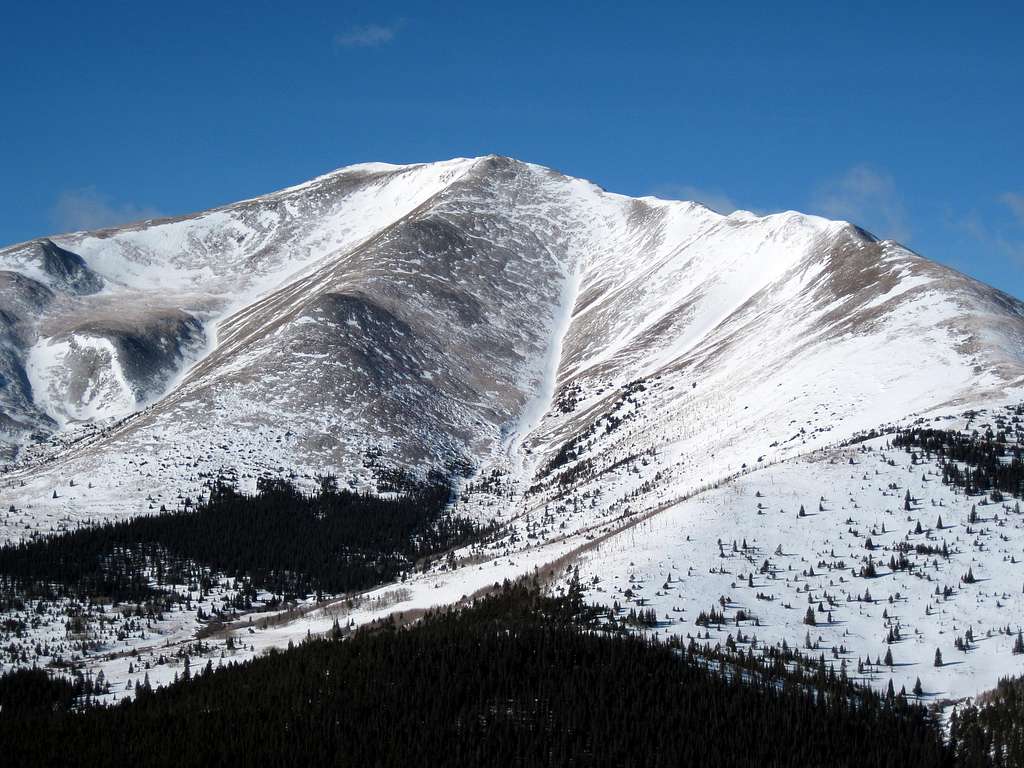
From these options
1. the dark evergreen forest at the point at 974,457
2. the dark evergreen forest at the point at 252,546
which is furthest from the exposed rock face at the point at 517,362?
the dark evergreen forest at the point at 974,457

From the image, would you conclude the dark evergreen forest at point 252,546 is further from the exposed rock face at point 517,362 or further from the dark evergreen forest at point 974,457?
the dark evergreen forest at point 974,457

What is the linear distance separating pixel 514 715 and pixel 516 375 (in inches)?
4850

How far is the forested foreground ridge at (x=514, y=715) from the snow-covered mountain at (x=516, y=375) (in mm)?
21144

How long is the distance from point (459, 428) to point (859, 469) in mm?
82942

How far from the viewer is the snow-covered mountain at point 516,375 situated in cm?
8631

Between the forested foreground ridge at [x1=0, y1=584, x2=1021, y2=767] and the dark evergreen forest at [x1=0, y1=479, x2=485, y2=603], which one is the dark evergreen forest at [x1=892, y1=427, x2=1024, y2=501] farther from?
the dark evergreen forest at [x1=0, y1=479, x2=485, y2=603]

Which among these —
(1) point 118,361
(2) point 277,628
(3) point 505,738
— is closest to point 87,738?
(3) point 505,738

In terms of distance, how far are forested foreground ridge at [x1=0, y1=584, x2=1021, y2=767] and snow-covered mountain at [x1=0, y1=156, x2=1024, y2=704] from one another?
21.1 m

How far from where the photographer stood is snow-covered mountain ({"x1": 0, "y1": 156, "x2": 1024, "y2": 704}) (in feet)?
283

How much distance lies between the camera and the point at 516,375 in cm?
15775

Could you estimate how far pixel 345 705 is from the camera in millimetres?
36875

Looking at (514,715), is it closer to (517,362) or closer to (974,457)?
(974,457)

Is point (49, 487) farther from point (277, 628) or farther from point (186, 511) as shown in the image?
point (277, 628)

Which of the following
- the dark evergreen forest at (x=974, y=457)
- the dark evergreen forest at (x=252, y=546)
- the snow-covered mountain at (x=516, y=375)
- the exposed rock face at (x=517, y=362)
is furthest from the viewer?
the exposed rock face at (x=517, y=362)
